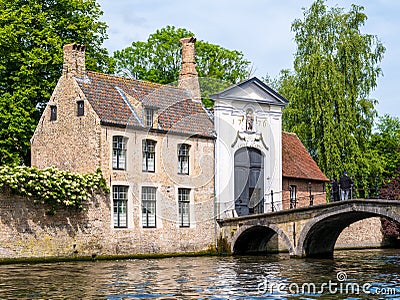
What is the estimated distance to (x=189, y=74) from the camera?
98.9 ft

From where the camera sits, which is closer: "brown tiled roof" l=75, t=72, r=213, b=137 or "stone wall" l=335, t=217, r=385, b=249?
"brown tiled roof" l=75, t=72, r=213, b=137

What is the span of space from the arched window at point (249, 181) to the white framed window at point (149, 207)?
382cm

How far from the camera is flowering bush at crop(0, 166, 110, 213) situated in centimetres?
2247

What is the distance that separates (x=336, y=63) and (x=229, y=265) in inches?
607

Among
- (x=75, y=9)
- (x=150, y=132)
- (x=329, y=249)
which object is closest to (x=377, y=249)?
(x=329, y=249)

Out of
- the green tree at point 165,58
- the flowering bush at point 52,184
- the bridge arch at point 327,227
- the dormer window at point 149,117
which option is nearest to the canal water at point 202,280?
the bridge arch at point 327,227

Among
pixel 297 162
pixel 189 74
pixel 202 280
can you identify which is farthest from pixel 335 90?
pixel 202 280

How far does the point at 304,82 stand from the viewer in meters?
35.6

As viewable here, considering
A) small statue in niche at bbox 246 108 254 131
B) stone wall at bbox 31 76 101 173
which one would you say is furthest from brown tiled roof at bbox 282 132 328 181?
stone wall at bbox 31 76 101 173

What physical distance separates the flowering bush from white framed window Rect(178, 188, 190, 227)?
342 cm

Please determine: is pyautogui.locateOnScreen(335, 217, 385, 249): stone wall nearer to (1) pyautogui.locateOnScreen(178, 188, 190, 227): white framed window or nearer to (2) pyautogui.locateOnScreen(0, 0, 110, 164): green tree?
(1) pyautogui.locateOnScreen(178, 188, 190, 227): white framed window

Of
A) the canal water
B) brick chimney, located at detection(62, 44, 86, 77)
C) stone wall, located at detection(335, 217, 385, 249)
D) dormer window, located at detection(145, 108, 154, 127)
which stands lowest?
the canal water

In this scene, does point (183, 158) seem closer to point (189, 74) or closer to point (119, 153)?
point (119, 153)

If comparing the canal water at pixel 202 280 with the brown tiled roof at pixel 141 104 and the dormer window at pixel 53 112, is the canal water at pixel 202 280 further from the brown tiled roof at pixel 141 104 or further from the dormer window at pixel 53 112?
the dormer window at pixel 53 112
